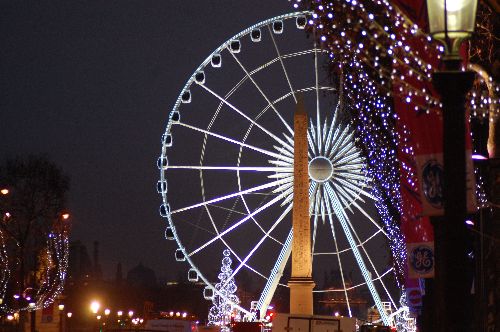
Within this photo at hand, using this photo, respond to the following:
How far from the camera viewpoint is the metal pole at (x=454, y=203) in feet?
27.2

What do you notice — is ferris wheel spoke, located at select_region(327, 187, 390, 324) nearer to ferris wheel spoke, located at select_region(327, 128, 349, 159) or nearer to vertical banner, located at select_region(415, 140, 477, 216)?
ferris wheel spoke, located at select_region(327, 128, 349, 159)

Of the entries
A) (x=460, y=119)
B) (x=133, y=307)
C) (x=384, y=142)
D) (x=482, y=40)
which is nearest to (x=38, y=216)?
(x=384, y=142)

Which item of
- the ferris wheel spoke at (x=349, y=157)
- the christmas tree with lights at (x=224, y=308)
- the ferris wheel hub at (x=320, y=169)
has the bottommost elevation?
the christmas tree with lights at (x=224, y=308)

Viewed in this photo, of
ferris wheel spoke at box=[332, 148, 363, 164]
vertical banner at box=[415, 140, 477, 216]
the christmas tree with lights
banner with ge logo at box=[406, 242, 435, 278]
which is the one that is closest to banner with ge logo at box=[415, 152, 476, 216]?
vertical banner at box=[415, 140, 477, 216]

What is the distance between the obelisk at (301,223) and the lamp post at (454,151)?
30.9m

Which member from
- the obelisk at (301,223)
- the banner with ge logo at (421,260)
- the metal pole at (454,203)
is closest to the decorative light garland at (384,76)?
the banner with ge logo at (421,260)

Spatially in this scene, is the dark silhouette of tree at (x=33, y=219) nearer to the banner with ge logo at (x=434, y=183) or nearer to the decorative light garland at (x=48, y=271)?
the decorative light garland at (x=48, y=271)

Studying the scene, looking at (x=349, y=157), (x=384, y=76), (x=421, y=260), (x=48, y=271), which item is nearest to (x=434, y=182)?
(x=384, y=76)

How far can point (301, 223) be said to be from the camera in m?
39.9

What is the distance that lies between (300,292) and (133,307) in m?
82.3

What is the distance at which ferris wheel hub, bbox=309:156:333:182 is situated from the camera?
40.7m

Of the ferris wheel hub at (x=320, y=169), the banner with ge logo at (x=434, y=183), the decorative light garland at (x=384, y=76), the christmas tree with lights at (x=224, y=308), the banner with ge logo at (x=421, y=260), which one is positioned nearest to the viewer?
the banner with ge logo at (x=434, y=183)

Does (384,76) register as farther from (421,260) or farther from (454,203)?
(421,260)

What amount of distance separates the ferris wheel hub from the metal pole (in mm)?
32094
